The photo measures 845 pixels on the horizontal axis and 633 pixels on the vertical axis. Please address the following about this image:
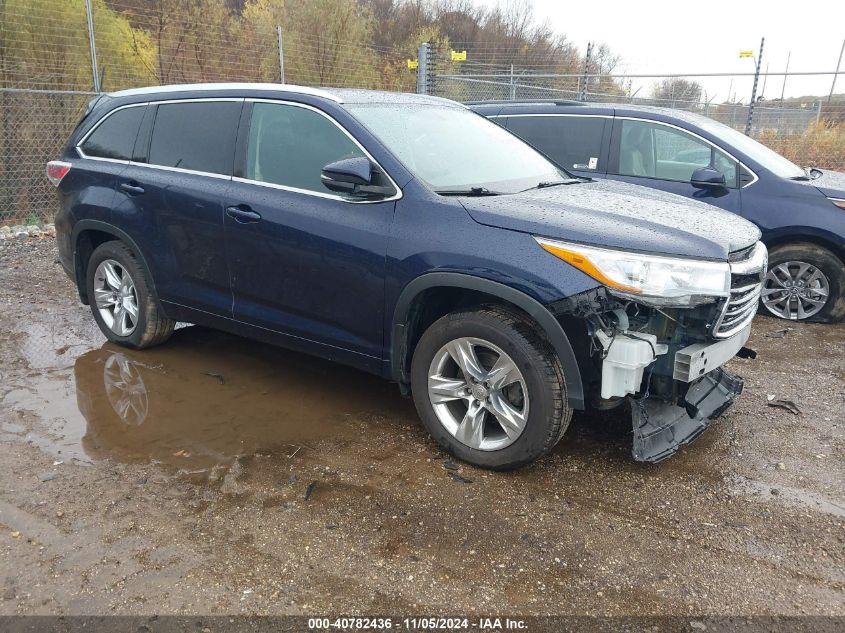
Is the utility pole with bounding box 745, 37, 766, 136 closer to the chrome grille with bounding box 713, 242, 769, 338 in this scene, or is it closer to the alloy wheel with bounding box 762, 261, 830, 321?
the alloy wheel with bounding box 762, 261, 830, 321

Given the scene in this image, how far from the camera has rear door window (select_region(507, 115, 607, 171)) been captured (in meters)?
6.20

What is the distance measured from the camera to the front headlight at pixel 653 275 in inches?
109

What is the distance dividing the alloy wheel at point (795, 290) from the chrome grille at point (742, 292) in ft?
9.19

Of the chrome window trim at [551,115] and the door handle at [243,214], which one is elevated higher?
the chrome window trim at [551,115]

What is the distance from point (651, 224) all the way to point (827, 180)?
3974 mm

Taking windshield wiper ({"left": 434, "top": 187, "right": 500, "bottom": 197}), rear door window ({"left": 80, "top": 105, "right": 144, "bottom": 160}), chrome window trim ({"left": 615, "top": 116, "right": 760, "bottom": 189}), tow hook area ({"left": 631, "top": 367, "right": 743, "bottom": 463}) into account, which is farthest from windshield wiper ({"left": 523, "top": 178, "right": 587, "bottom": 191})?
rear door window ({"left": 80, "top": 105, "right": 144, "bottom": 160})

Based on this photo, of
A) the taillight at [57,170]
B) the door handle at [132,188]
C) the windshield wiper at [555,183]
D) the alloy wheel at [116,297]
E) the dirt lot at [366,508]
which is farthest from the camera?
the taillight at [57,170]

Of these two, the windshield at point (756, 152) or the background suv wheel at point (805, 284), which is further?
the windshield at point (756, 152)

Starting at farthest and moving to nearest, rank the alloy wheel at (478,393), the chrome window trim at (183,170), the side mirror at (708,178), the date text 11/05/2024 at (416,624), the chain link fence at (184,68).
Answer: the chain link fence at (184,68), the side mirror at (708,178), the chrome window trim at (183,170), the alloy wheel at (478,393), the date text 11/05/2024 at (416,624)

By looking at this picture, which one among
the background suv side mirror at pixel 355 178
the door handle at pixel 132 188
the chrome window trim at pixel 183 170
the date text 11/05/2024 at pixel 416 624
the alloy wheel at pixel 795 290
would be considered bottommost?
the date text 11/05/2024 at pixel 416 624

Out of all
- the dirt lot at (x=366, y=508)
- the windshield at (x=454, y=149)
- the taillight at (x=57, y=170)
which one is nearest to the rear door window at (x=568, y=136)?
the windshield at (x=454, y=149)

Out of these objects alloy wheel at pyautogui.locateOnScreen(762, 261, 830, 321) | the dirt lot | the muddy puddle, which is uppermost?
alloy wheel at pyautogui.locateOnScreen(762, 261, 830, 321)

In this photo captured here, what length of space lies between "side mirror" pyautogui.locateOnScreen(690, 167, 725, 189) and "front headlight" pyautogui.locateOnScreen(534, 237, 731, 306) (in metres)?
3.10

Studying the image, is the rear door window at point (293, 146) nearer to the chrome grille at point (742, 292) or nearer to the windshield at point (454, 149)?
the windshield at point (454, 149)
